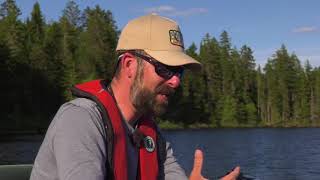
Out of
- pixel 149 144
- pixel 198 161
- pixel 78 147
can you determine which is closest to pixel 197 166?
pixel 198 161

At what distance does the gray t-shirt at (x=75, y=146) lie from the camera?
224cm

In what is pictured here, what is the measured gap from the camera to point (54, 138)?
7.59 feet

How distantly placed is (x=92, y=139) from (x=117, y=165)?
21 cm

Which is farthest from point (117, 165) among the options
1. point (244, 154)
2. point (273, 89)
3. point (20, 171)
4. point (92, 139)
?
point (273, 89)

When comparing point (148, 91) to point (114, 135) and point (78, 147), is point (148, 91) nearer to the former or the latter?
point (114, 135)

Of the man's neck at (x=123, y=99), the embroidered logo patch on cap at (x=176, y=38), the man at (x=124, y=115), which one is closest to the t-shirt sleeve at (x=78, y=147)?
the man at (x=124, y=115)

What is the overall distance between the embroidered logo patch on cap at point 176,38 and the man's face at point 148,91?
5.9 inches

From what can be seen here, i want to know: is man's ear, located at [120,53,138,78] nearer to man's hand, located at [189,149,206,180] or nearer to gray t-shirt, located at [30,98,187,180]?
gray t-shirt, located at [30,98,187,180]

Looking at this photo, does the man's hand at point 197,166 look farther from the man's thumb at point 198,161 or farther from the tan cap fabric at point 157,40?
the tan cap fabric at point 157,40

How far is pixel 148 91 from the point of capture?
263cm

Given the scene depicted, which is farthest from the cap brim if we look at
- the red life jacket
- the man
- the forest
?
the forest

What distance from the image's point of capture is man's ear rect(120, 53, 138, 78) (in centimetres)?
264

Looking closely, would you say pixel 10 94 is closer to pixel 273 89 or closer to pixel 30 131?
pixel 30 131

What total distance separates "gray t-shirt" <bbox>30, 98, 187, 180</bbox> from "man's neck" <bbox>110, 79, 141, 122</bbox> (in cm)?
18
